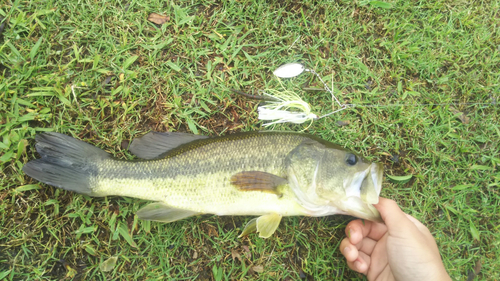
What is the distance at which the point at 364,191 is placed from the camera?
265 cm

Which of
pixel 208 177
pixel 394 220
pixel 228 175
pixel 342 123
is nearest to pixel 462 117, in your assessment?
pixel 342 123

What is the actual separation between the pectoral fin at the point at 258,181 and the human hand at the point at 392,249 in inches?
40.9

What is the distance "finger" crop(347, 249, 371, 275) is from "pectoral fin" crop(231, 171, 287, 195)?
1.27m

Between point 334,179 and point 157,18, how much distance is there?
2734mm

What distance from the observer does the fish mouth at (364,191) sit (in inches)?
104

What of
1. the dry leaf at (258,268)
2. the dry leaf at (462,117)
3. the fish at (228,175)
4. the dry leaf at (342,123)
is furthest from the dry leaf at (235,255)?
the dry leaf at (462,117)

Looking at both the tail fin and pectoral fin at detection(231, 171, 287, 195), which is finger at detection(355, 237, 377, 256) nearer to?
pectoral fin at detection(231, 171, 287, 195)

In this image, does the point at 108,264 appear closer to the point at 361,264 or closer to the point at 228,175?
Result: the point at 228,175

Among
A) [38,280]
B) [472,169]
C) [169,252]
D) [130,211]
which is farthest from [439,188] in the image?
[38,280]

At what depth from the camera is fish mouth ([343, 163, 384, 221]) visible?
2.64 metres

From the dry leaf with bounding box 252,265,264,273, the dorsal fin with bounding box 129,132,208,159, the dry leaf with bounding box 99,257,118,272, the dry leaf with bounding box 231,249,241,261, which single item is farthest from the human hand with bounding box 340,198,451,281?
the dry leaf with bounding box 99,257,118,272

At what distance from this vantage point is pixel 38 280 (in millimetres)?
3072

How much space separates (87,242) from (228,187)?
172cm

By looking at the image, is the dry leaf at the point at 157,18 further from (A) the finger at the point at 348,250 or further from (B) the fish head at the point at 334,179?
(A) the finger at the point at 348,250
